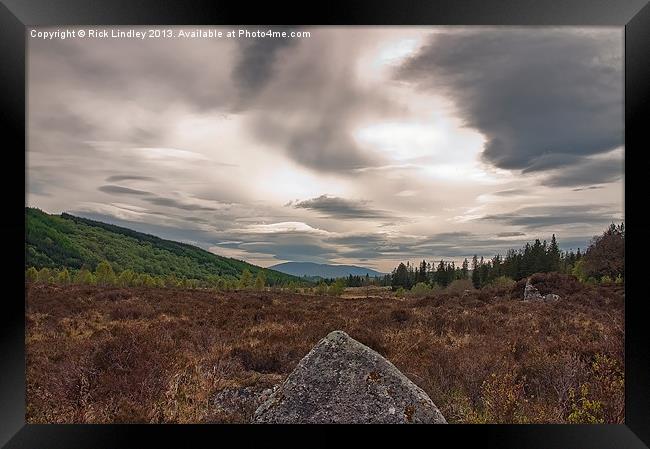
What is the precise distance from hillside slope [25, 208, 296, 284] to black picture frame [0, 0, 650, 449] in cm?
2691

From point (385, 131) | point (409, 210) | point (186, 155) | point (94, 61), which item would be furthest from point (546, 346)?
point (94, 61)

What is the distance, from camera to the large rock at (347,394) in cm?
323

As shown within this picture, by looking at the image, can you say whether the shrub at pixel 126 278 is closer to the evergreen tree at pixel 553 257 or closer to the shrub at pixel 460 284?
the shrub at pixel 460 284

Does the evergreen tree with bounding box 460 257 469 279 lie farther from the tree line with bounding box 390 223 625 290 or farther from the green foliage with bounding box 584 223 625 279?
the green foliage with bounding box 584 223 625 279

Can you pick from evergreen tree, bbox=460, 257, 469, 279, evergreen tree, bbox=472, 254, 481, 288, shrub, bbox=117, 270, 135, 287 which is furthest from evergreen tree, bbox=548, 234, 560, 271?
shrub, bbox=117, 270, 135, 287

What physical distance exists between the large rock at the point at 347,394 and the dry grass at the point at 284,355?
1.25 metres

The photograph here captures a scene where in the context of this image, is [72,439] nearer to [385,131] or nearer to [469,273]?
[385,131]

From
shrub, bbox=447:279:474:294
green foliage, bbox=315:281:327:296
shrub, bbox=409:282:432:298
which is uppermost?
shrub, bbox=447:279:474:294

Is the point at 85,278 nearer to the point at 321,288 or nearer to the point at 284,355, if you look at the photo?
the point at 321,288

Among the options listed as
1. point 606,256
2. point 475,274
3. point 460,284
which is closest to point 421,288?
point 460,284

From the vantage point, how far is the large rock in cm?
323

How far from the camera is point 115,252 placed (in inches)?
1348

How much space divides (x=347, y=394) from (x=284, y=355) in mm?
3767

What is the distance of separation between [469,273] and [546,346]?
17.7 metres
